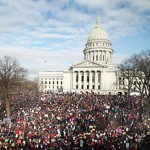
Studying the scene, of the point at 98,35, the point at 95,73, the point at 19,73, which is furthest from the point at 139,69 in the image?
the point at 98,35

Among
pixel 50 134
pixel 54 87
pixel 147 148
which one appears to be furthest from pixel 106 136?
pixel 54 87

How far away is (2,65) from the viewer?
127 ft

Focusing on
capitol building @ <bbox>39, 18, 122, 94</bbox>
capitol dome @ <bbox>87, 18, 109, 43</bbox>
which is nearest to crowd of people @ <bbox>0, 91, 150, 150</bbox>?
capitol building @ <bbox>39, 18, 122, 94</bbox>

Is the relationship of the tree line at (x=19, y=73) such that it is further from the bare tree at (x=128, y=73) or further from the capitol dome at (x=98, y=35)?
the capitol dome at (x=98, y=35)

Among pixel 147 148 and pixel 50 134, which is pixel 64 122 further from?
pixel 147 148

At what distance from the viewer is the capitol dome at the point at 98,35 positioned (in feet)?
375

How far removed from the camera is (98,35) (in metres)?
115

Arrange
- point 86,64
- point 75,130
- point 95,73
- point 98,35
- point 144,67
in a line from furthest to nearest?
point 98,35
point 86,64
point 95,73
point 144,67
point 75,130

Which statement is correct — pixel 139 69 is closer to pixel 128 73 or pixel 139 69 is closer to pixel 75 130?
pixel 128 73

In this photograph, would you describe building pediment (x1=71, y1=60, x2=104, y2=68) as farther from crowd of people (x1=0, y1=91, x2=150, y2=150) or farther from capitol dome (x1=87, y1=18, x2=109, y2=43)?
crowd of people (x1=0, y1=91, x2=150, y2=150)

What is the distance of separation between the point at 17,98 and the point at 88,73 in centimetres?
5090

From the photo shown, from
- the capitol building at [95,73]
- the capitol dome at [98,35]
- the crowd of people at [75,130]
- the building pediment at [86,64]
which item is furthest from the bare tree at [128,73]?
the capitol dome at [98,35]

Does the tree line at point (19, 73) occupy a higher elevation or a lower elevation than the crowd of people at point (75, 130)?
higher

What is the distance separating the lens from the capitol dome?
11438 centimetres
